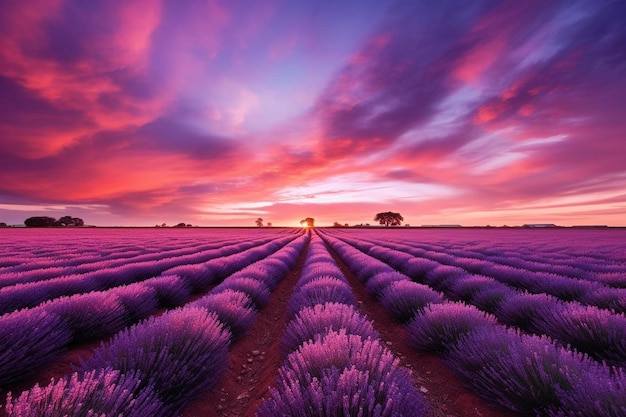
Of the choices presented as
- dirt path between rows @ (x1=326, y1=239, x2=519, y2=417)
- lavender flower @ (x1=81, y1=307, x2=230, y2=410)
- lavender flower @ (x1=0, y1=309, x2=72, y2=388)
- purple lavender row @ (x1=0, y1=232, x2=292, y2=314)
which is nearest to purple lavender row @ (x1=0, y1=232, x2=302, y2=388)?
lavender flower @ (x1=0, y1=309, x2=72, y2=388)

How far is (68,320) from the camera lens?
3641 millimetres

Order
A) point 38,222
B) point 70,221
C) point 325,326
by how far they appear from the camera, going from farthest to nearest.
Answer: point 70,221 → point 38,222 → point 325,326

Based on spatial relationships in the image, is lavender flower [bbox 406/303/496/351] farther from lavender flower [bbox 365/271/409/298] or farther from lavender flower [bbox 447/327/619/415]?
lavender flower [bbox 365/271/409/298]

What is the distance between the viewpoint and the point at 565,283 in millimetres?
5660

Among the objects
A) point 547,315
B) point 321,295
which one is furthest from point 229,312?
point 547,315

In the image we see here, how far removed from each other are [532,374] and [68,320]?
4.76m

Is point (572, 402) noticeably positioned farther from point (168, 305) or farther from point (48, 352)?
point (168, 305)

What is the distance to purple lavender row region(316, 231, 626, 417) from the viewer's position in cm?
175

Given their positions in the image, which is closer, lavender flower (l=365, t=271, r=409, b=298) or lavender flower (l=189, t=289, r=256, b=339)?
lavender flower (l=189, t=289, r=256, b=339)

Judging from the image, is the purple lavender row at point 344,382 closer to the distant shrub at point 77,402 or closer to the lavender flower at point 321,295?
the distant shrub at point 77,402

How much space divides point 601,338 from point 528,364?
1.54 metres

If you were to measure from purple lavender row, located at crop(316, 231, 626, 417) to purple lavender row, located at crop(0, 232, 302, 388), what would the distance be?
3.91 meters

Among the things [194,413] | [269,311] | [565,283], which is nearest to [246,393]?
[194,413]

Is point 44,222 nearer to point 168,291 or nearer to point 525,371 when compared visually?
point 168,291
